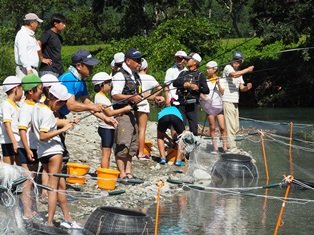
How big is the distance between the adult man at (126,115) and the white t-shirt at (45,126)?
268 cm

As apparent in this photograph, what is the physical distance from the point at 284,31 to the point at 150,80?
2018cm

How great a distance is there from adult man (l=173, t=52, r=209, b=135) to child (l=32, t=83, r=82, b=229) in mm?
4689

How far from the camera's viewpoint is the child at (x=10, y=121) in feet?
28.7

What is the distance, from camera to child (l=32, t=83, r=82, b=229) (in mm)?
7992

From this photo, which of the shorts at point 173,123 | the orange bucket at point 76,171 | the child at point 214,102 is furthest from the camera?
the child at point 214,102

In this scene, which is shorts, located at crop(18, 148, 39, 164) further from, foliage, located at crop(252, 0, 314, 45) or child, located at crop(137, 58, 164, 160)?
foliage, located at crop(252, 0, 314, 45)

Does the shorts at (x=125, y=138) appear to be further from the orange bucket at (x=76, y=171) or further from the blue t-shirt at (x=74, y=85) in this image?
the blue t-shirt at (x=74, y=85)

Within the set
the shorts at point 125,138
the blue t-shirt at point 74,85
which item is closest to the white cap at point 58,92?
the blue t-shirt at point 74,85

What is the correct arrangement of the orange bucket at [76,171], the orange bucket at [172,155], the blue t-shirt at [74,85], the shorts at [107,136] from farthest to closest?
1. the orange bucket at [172,155]
2. the shorts at [107,136]
3. the orange bucket at [76,171]
4. the blue t-shirt at [74,85]

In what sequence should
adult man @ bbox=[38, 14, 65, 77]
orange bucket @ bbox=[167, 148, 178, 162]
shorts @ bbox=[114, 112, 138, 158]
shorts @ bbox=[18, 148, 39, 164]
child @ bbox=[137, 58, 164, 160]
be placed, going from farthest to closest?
orange bucket @ bbox=[167, 148, 178, 162], child @ bbox=[137, 58, 164, 160], adult man @ bbox=[38, 14, 65, 77], shorts @ bbox=[114, 112, 138, 158], shorts @ bbox=[18, 148, 39, 164]

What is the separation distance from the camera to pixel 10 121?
8.77 meters

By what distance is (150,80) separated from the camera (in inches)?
504

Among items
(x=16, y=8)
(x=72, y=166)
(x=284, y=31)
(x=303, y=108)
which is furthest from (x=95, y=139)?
(x=16, y=8)

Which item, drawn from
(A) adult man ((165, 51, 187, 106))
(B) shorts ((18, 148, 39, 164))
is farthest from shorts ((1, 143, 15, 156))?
(A) adult man ((165, 51, 187, 106))
